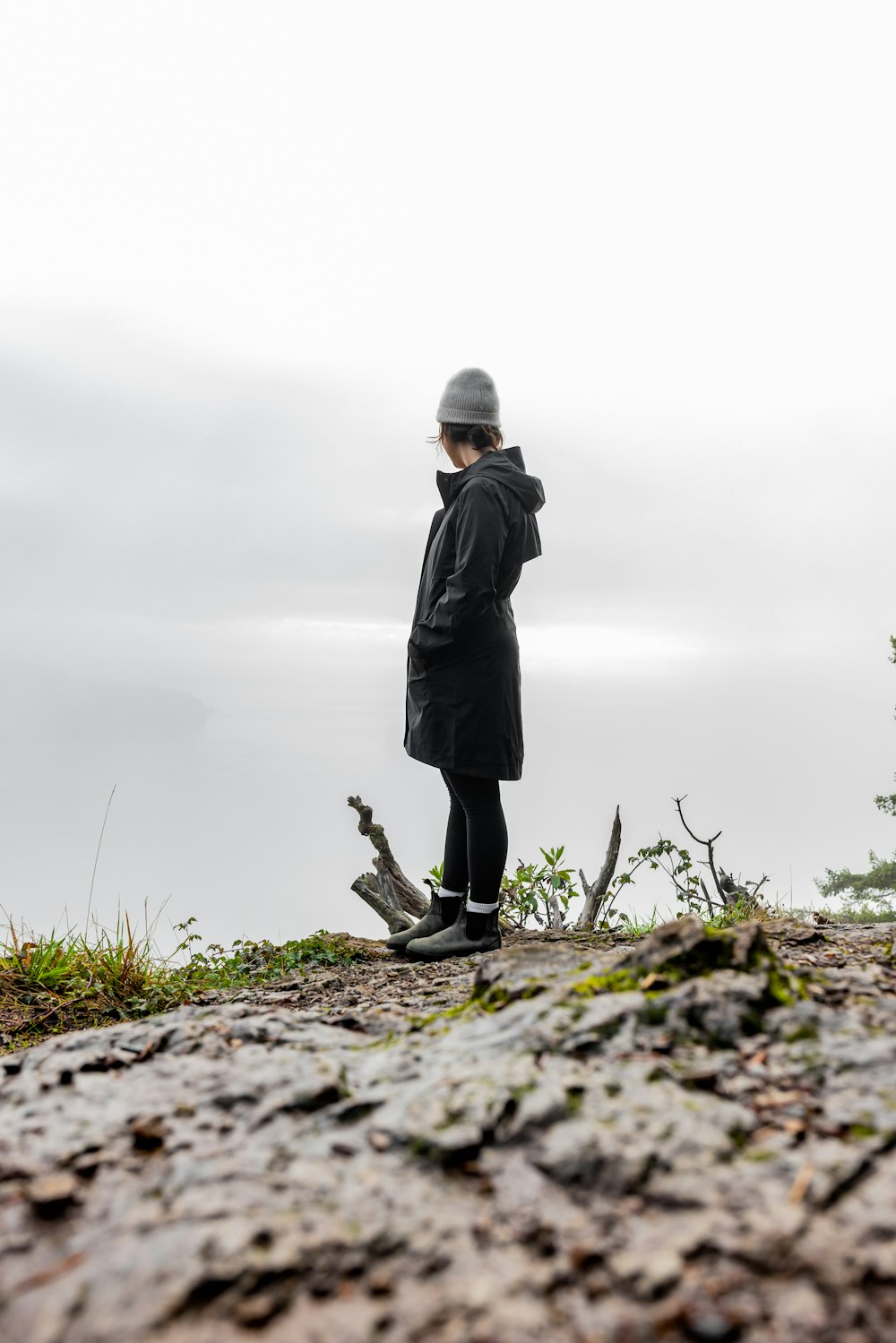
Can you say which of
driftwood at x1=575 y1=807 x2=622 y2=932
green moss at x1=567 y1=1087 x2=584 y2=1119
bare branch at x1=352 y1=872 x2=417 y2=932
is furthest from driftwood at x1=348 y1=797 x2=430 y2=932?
green moss at x1=567 y1=1087 x2=584 y2=1119

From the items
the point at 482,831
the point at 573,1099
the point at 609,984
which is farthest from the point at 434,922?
the point at 573,1099

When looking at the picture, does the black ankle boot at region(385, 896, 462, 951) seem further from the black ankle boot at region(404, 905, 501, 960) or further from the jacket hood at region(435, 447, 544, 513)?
the jacket hood at region(435, 447, 544, 513)

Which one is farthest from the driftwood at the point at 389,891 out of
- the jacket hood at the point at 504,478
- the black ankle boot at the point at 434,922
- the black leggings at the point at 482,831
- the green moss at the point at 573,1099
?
the green moss at the point at 573,1099

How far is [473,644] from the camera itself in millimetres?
5652

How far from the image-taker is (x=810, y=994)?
8.87ft

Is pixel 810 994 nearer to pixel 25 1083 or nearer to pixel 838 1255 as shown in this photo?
pixel 838 1255

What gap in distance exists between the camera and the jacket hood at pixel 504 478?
5669 mm

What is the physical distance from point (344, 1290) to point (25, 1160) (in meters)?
0.98

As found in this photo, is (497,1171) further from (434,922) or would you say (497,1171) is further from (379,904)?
(379,904)

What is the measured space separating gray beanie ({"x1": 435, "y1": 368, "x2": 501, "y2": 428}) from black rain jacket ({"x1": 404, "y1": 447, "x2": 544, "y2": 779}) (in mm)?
278

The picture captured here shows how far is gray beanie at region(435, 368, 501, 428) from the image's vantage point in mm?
5871

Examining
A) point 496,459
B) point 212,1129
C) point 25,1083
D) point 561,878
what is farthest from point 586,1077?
point 561,878

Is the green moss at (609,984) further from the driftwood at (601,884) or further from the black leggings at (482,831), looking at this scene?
the driftwood at (601,884)

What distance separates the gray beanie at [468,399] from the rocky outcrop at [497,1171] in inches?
153
